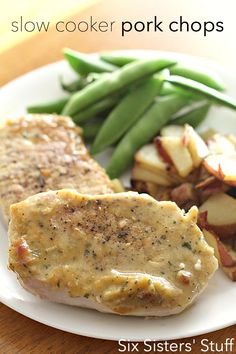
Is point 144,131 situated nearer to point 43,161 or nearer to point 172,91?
point 172,91

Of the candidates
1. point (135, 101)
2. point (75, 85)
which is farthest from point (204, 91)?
point (75, 85)

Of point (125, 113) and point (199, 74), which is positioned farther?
point (199, 74)

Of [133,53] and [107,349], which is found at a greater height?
[133,53]

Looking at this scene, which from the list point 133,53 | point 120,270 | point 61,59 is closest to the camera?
point 120,270

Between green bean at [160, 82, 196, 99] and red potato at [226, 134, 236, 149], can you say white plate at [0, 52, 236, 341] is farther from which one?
green bean at [160, 82, 196, 99]

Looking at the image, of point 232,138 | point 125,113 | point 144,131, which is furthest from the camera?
point 125,113

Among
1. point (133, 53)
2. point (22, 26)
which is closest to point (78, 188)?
point (133, 53)

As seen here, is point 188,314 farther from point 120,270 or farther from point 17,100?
point 17,100

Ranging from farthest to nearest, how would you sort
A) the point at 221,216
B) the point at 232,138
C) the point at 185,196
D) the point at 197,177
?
the point at 232,138
the point at 197,177
the point at 185,196
the point at 221,216
